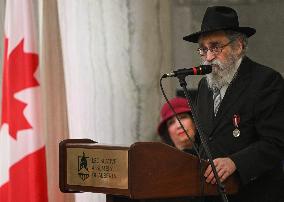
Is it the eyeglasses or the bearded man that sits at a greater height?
the eyeglasses

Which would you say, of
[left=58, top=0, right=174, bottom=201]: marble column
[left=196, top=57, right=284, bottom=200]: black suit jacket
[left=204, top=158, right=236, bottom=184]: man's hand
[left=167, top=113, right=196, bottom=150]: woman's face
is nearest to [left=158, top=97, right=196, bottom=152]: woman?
[left=167, top=113, right=196, bottom=150]: woman's face

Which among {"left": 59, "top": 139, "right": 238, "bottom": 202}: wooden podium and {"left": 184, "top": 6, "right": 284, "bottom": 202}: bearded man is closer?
{"left": 59, "top": 139, "right": 238, "bottom": 202}: wooden podium

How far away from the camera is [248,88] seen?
3.47 meters

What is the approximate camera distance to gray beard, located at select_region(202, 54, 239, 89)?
3.51 metres

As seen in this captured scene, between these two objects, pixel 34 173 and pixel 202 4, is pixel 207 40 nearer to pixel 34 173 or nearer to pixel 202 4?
pixel 34 173

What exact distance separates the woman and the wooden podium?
1401 millimetres

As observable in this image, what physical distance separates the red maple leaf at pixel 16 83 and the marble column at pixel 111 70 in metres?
0.40

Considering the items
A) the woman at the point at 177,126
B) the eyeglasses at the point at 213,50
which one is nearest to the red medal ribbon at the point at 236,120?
the eyeglasses at the point at 213,50

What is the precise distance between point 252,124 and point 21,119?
1.92 meters

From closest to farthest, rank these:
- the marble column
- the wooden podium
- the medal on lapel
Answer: the wooden podium < the medal on lapel < the marble column

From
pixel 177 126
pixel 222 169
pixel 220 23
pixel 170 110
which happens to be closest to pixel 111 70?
Result: pixel 170 110

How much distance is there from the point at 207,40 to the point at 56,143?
1.87 meters

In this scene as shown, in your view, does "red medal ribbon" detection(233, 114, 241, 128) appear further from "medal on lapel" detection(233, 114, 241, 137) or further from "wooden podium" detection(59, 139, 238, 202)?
"wooden podium" detection(59, 139, 238, 202)

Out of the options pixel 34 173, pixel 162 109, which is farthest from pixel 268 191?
pixel 34 173
